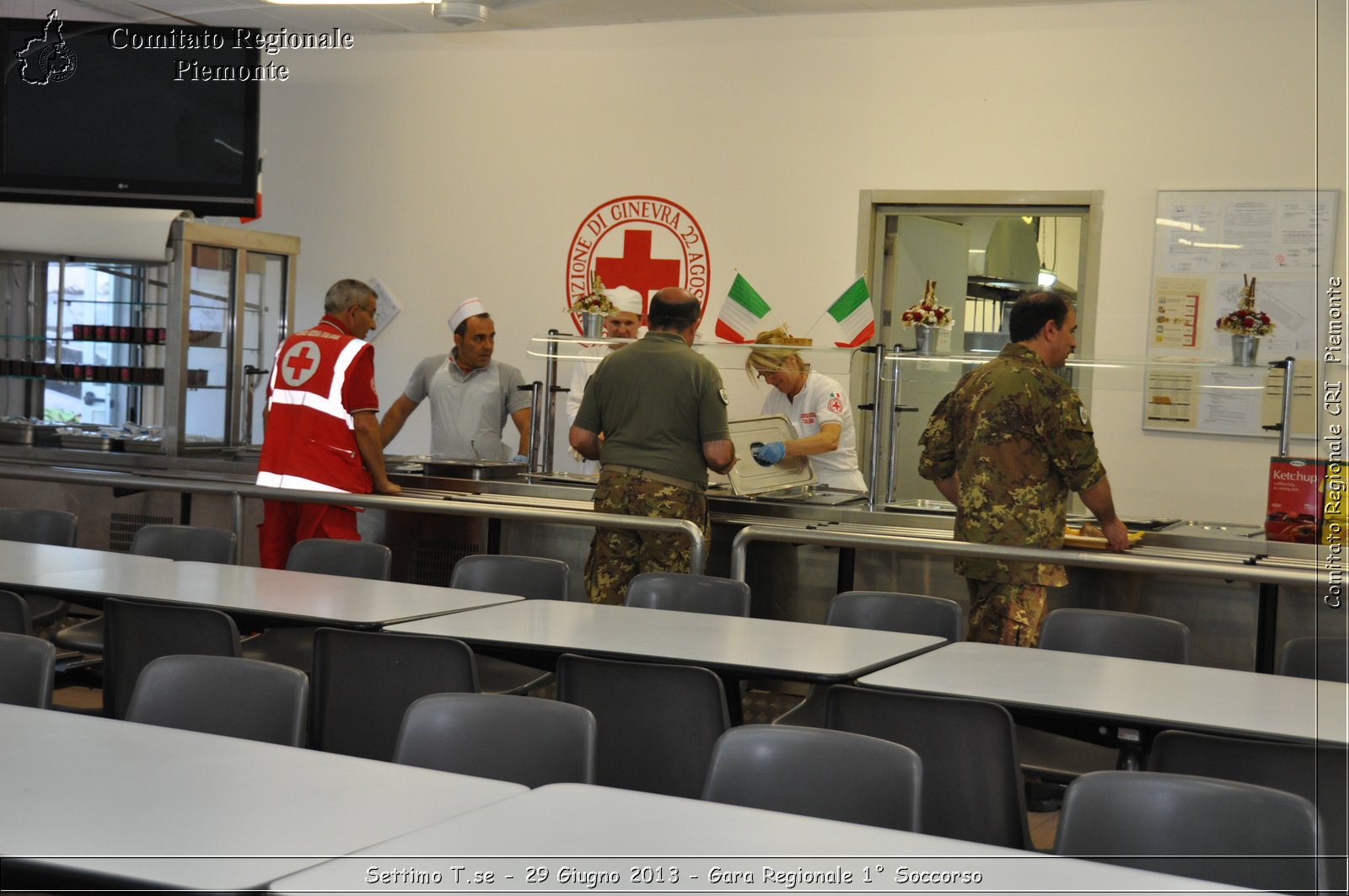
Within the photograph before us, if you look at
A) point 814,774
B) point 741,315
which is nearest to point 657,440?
point 741,315

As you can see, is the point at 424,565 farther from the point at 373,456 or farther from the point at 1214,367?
the point at 1214,367

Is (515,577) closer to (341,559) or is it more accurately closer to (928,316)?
(341,559)

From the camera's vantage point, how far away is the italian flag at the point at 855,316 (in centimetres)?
446

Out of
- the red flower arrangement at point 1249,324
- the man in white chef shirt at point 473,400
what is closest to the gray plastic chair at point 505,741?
the red flower arrangement at point 1249,324

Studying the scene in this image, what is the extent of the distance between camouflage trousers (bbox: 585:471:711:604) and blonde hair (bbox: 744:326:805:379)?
51cm

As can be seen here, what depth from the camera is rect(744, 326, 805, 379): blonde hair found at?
4363mm

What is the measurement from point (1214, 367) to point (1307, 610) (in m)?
0.72

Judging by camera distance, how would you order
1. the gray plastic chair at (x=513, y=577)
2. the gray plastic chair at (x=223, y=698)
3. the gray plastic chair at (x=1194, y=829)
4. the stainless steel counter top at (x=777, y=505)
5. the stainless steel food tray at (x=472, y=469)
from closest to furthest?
1. the gray plastic chair at (x=1194, y=829)
2. the gray plastic chair at (x=223, y=698)
3. the gray plastic chair at (x=513, y=577)
4. the stainless steel counter top at (x=777, y=505)
5. the stainless steel food tray at (x=472, y=469)

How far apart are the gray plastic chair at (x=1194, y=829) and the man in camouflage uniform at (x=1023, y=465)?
180 centimetres

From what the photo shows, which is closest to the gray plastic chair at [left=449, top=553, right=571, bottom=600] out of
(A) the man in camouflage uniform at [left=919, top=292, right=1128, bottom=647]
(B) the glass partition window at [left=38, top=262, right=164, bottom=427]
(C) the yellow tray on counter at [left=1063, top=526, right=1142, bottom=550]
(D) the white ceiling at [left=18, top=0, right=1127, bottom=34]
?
(A) the man in camouflage uniform at [left=919, top=292, right=1128, bottom=647]

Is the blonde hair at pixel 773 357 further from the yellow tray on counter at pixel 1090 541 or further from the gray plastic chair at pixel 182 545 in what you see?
the gray plastic chair at pixel 182 545

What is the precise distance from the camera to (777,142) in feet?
19.8

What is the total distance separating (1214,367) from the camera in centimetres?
387

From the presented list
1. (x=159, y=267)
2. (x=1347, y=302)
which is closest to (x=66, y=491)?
(x=159, y=267)
